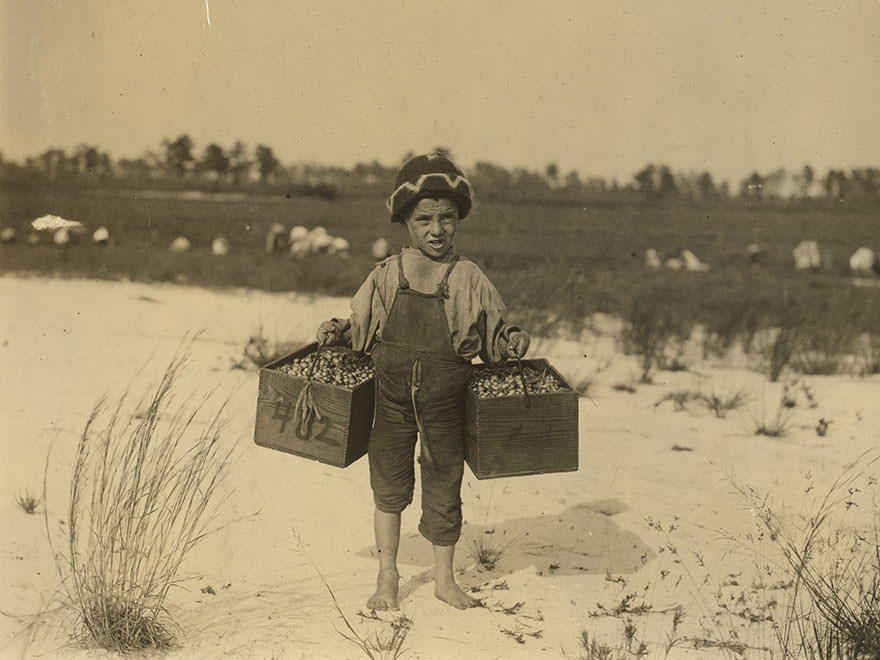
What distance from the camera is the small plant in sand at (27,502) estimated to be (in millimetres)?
4535

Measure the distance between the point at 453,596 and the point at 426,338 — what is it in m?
1.14

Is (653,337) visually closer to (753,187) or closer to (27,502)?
(753,187)

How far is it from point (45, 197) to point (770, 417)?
559cm

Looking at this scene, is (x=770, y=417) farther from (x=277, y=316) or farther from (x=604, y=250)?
(x=277, y=316)

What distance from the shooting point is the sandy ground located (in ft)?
12.5

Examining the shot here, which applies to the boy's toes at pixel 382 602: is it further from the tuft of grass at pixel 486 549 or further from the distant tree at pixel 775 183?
the distant tree at pixel 775 183

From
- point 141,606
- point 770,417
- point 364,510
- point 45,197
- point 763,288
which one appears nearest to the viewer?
point 141,606

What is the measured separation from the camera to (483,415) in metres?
3.55

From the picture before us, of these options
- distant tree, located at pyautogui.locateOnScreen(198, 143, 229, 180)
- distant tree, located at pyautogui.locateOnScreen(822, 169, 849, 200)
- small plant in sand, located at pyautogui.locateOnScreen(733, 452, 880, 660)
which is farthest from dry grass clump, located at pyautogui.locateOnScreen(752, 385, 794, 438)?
distant tree, located at pyautogui.locateOnScreen(198, 143, 229, 180)

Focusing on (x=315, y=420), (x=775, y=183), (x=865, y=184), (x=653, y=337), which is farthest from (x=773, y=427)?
(x=315, y=420)

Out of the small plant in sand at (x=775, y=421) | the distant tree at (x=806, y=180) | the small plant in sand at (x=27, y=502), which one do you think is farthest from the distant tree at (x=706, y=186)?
the small plant in sand at (x=27, y=502)

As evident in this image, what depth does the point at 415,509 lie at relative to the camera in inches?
199

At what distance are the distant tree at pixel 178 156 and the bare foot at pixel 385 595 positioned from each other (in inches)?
170

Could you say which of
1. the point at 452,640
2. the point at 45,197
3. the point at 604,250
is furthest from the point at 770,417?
the point at 45,197
